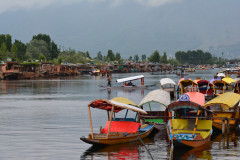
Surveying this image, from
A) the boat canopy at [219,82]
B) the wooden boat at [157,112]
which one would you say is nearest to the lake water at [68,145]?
the wooden boat at [157,112]

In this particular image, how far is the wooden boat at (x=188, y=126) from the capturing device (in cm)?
1952

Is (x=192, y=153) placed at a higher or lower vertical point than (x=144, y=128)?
lower

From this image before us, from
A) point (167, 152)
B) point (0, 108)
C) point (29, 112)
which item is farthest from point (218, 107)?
point (0, 108)

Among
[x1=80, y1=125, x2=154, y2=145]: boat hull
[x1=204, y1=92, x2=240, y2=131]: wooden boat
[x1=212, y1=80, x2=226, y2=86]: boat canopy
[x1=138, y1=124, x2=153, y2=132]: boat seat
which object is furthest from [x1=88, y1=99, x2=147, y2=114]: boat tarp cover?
[x1=212, y1=80, x2=226, y2=86]: boat canopy

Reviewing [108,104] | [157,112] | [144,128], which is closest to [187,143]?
[144,128]

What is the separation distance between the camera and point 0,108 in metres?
40.3

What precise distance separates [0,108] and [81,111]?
31.1 ft

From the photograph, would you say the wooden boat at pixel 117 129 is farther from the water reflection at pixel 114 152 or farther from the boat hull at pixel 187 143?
the boat hull at pixel 187 143

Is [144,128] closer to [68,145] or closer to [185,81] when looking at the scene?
[68,145]

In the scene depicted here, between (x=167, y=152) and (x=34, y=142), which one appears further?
(x=34, y=142)

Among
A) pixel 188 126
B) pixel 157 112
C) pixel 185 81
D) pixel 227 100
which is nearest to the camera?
pixel 188 126

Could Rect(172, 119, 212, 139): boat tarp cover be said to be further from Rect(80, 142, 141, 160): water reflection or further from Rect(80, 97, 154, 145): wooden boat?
Rect(80, 142, 141, 160): water reflection

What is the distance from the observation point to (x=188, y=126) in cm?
2166

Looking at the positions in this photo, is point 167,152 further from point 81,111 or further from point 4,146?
point 81,111
